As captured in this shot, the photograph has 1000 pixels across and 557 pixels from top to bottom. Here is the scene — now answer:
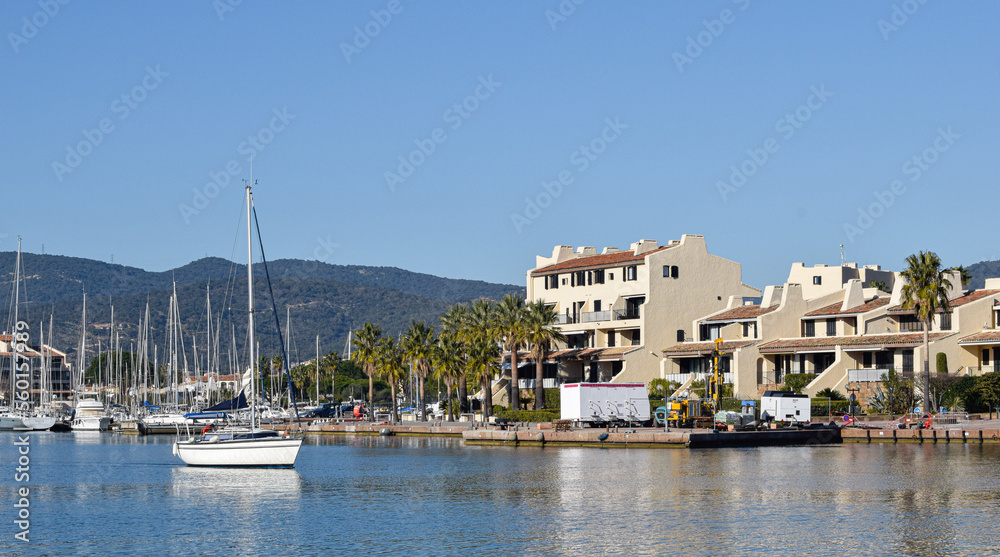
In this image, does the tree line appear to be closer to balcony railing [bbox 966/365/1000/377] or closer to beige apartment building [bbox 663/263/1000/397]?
beige apartment building [bbox 663/263/1000/397]

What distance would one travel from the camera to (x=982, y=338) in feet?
279

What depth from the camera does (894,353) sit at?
89.6 metres

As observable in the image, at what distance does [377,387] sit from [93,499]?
13900cm

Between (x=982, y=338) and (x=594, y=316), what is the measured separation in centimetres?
3572


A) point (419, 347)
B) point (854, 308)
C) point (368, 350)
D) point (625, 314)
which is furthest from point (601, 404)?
point (368, 350)

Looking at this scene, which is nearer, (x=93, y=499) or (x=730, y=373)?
(x=93, y=499)

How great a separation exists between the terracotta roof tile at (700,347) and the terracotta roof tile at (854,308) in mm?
6386

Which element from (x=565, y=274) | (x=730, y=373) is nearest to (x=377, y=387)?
(x=565, y=274)

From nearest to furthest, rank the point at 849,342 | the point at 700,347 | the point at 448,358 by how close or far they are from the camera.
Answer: the point at 849,342 → the point at 448,358 → the point at 700,347

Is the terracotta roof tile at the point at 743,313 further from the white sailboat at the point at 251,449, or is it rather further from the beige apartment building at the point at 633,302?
the white sailboat at the point at 251,449

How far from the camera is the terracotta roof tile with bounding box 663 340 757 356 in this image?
9806 centimetres

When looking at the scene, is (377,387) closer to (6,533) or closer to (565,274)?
(565,274)

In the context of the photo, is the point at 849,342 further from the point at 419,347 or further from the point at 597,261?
the point at 419,347

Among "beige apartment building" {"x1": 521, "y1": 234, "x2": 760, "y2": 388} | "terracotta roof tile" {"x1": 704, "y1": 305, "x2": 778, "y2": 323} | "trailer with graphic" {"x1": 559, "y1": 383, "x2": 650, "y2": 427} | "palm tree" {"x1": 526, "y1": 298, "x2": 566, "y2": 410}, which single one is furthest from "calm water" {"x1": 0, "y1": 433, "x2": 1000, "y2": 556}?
"beige apartment building" {"x1": 521, "y1": 234, "x2": 760, "y2": 388}
